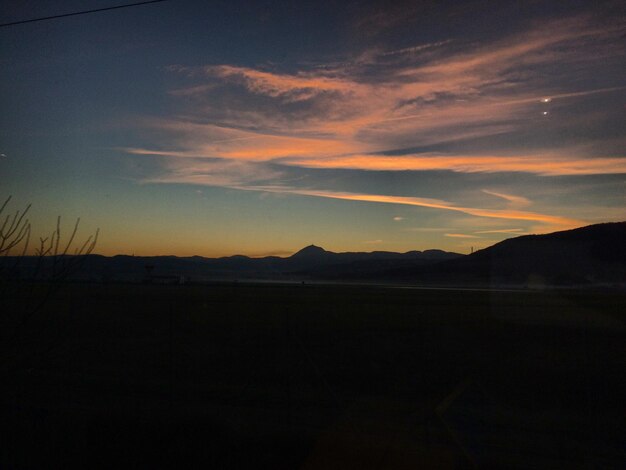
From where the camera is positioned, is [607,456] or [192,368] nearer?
[607,456]

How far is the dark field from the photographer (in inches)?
371

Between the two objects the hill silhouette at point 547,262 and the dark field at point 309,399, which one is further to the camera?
the hill silhouette at point 547,262

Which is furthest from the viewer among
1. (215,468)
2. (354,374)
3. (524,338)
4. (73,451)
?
(524,338)

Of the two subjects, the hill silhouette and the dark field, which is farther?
the hill silhouette

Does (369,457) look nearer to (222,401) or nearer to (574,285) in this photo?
(222,401)

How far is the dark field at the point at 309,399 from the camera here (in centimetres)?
941

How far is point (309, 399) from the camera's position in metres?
14.3

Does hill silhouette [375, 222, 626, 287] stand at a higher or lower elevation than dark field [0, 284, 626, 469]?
higher

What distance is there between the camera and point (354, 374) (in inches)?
705

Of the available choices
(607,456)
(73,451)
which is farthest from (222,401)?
(607,456)

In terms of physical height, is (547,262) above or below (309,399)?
above

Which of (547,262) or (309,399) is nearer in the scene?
(309,399)

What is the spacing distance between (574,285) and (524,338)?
112 meters

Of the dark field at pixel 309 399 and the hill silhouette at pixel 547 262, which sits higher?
the hill silhouette at pixel 547 262
